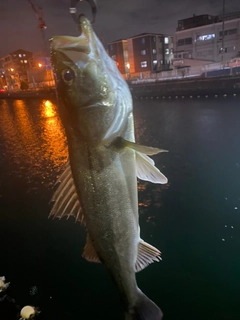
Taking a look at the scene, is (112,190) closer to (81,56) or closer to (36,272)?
(81,56)

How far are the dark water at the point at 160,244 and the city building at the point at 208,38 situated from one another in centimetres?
3761

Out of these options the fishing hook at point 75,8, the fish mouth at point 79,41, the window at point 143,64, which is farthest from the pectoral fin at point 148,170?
the window at point 143,64

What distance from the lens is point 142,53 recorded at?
55781 mm

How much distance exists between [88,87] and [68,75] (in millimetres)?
167

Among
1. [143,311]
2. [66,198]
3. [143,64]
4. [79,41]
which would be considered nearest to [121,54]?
[143,64]

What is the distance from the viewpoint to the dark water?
607 cm

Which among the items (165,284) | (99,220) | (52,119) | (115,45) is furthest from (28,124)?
(115,45)

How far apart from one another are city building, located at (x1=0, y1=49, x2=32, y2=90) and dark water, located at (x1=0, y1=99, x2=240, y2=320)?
8750 cm

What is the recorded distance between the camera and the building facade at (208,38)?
146 ft

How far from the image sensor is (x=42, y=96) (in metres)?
62.3

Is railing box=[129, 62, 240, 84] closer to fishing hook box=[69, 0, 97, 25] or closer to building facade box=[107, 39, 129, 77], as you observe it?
building facade box=[107, 39, 129, 77]

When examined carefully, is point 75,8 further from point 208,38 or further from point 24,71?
point 24,71

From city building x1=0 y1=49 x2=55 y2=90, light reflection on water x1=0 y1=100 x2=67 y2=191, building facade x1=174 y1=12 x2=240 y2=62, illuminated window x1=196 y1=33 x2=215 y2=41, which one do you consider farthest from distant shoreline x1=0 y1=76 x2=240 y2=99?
city building x1=0 y1=49 x2=55 y2=90

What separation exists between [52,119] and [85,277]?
29211 mm
